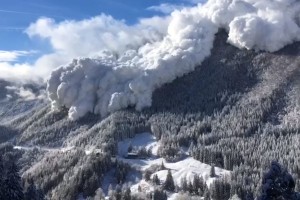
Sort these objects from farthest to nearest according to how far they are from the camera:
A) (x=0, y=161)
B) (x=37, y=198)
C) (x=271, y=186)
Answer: (x=37, y=198) → (x=0, y=161) → (x=271, y=186)

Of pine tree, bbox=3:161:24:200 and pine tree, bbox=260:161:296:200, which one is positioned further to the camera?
pine tree, bbox=3:161:24:200

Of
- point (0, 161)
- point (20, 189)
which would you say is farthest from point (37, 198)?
point (0, 161)

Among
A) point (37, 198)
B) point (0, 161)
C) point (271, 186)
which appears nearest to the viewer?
point (271, 186)

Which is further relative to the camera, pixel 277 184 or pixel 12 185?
pixel 12 185

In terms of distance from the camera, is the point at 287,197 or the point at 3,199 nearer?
the point at 287,197

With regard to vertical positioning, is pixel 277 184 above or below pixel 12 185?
above

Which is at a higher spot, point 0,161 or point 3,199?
point 0,161

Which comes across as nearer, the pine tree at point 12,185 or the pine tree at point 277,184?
the pine tree at point 277,184

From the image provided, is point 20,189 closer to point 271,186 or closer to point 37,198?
point 37,198
